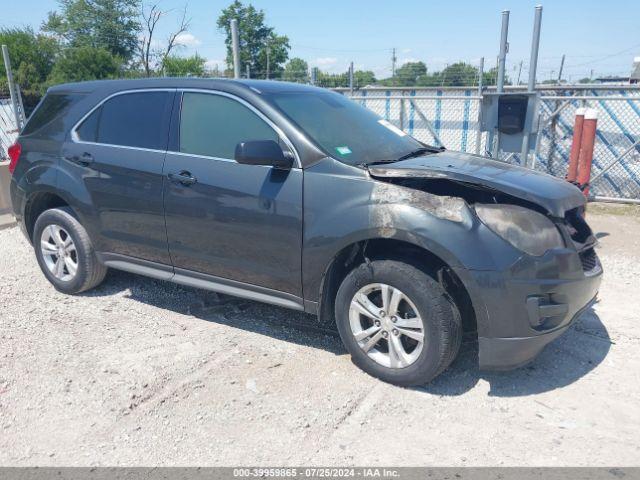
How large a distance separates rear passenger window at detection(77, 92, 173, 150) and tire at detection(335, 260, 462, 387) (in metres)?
1.91

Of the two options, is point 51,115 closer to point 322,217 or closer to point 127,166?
A: point 127,166

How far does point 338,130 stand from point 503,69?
4.85 metres

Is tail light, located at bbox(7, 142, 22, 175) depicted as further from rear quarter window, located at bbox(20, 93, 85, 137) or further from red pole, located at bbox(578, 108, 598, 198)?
red pole, located at bbox(578, 108, 598, 198)

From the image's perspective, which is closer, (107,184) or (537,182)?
(537,182)

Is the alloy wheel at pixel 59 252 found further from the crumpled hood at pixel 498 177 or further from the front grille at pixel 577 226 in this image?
the front grille at pixel 577 226

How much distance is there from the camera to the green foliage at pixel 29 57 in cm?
2566

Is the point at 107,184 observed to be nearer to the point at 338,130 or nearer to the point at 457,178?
the point at 338,130

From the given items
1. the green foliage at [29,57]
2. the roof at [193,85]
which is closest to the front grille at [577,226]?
the roof at [193,85]

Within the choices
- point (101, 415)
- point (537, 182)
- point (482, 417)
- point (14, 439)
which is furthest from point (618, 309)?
point (14, 439)

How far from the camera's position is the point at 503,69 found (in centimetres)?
780

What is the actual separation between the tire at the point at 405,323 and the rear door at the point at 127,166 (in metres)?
1.62

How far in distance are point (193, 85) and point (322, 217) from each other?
1.57m

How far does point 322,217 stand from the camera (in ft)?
11.4

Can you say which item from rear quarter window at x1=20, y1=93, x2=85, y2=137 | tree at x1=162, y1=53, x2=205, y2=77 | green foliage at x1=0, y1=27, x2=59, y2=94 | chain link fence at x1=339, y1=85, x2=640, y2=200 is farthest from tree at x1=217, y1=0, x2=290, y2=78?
rear quarter window at x1=20, y1=93, x2=85, y2=137
